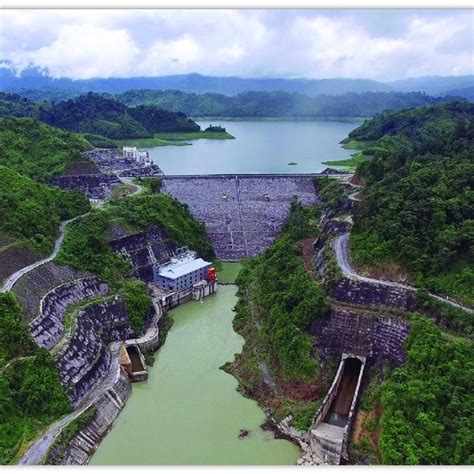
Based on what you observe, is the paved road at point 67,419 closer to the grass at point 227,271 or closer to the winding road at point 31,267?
the winding road at point 31,267

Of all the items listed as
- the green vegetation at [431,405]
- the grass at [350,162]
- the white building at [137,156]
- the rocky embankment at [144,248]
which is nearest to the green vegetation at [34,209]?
the rocky embankment at [144,248]

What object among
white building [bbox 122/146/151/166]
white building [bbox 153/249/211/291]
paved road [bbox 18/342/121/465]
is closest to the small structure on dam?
paved road [bbox 18/342/121/465]

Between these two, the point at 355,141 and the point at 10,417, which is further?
the point at 355,141

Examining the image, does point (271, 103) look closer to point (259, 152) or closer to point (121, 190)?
point (259, 152)

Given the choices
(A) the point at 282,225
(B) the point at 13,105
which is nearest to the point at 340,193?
(A) the point at 282,225

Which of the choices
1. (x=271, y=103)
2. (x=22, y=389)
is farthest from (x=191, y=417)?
(x=271, y=103)

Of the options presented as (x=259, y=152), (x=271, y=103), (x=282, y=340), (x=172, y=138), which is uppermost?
(x=271, y=103)

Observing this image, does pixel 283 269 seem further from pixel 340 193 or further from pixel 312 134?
pixel 312 134
